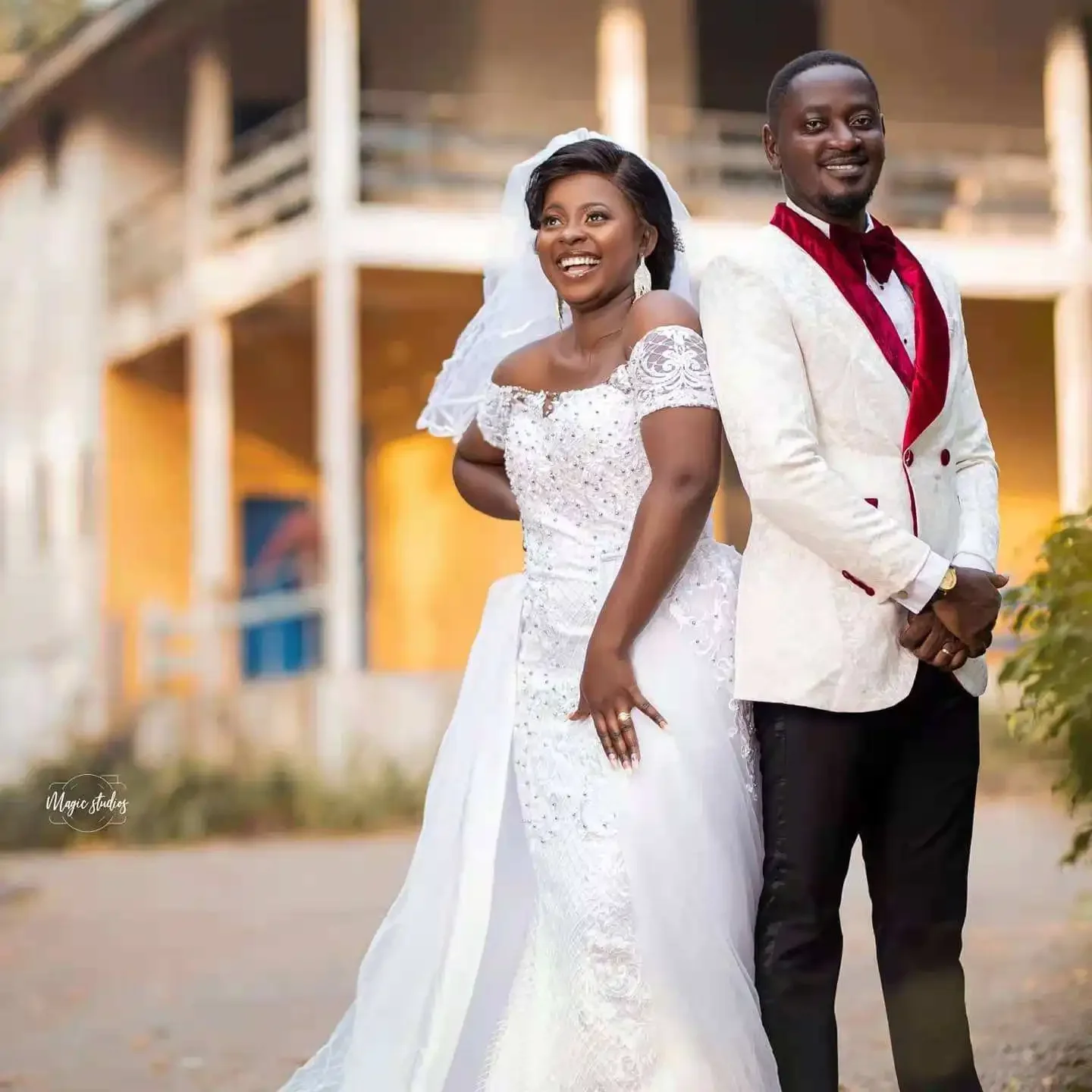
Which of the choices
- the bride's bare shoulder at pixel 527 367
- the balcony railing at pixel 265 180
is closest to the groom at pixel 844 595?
the bride's bare shoulder at pixel 527 367

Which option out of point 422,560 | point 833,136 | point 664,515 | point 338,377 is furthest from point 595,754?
point 422,560

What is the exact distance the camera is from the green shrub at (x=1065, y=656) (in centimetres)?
375

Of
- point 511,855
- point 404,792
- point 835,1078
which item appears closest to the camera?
point 835,1078

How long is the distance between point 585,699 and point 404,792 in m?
8.22

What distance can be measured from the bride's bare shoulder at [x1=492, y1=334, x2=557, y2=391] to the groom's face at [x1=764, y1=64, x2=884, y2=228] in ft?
2.21

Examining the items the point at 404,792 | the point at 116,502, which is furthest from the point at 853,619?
the point at 116,502

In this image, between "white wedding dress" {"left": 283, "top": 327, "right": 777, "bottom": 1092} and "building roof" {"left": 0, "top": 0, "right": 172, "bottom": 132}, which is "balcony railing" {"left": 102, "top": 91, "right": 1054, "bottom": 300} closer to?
"building roof" {"left": 0, "top": 0, "right": 172, "bottom": 132}

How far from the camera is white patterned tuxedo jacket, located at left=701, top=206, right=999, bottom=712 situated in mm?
3082

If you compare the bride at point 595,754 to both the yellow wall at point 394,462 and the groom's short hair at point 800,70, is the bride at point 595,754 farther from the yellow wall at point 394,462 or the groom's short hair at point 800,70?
the yellow wall at point 394,462

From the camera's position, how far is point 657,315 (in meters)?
3.41

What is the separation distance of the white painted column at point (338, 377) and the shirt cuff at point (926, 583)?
9.21 metres

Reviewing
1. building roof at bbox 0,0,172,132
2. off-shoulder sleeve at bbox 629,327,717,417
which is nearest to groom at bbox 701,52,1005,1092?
off-shoulder sleeve at bbox 629,327,717,417

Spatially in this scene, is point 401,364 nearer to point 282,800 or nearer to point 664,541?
point 282,800

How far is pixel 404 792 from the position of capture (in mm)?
11508
